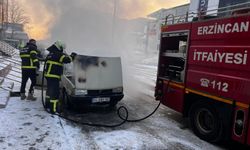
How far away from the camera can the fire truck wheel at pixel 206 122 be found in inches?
212

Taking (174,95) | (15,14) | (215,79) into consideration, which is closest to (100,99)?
(174,95)

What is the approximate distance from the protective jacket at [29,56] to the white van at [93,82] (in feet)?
3.88

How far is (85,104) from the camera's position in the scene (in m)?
6.96

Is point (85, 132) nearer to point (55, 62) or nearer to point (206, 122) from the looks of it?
point (55, 62)

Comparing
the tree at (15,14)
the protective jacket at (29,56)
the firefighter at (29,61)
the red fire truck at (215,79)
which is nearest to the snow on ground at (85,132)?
the red fire truck at (215,79)

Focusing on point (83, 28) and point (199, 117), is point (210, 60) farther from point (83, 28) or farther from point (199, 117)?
point (83, 28)

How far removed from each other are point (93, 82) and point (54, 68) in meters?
1.01

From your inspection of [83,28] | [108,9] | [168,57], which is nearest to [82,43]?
[83,28]

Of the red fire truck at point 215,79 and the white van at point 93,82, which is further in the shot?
the white van at point 93,82

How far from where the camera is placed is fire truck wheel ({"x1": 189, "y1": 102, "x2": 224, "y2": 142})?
5.38m

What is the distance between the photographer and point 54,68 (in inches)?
271

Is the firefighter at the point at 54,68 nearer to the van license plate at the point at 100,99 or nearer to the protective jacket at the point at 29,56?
the van license plate at the point at 100,99

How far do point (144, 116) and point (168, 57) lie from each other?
171 cm

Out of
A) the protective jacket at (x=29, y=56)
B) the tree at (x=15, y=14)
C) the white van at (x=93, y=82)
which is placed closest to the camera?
the white van at (x=93, y=82)
